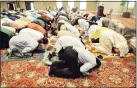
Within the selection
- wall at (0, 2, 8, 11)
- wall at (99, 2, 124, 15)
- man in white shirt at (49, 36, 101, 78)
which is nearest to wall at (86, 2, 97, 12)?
wall at (99, 2, 124, 15)

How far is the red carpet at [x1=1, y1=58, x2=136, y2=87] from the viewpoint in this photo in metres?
2.29

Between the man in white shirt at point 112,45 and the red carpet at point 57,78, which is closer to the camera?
the red carpet at point 57,78

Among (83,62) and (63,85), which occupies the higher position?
(83,62)

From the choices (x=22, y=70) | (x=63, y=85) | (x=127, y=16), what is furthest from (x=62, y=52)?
(x=127, y=16)

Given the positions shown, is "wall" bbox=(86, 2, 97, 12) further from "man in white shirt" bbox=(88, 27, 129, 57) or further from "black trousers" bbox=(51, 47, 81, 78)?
"black trousers" bbox=(51, 47, 81, 78)

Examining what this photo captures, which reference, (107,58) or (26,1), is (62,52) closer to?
(107,58)

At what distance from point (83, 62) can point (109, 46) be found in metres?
1.07

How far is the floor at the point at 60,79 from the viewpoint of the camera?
229 centimetres

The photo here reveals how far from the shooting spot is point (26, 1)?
9219mm

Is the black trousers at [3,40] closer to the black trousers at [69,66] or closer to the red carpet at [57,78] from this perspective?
the red carpet at [57,78]

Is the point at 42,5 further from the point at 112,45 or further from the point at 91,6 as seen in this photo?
the point at 112,45

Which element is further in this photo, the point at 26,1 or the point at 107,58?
the point at 26,1

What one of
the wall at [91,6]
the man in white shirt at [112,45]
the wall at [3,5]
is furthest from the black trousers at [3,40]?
the wall at [91,6]

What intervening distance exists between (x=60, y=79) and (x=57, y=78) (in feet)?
0.16
